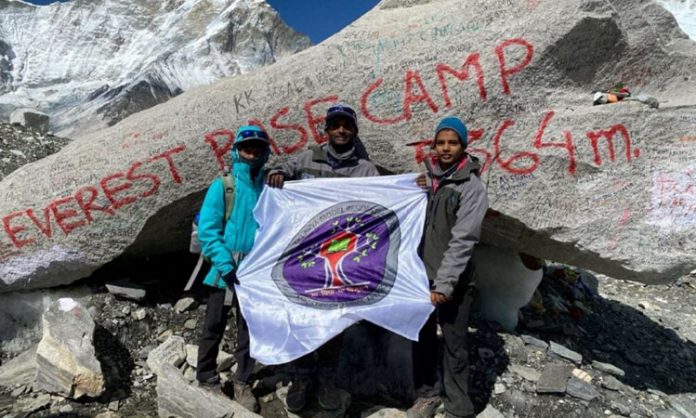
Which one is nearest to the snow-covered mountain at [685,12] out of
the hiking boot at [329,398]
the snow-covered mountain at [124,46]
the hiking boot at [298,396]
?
the snow-covered mountain at [124,46]

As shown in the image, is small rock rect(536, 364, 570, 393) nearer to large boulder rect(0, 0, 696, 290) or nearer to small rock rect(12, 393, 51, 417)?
large boulder rect(0, 0, 696, 290)

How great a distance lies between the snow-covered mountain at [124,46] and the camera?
3688 centimetres

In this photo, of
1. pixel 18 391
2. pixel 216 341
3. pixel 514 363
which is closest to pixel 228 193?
pixel 216 341

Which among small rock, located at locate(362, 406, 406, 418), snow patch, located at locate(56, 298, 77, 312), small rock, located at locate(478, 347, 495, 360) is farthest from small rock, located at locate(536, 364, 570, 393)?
snow patch, located at locate(56, 298, 77, 312)

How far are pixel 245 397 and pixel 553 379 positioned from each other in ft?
9.48

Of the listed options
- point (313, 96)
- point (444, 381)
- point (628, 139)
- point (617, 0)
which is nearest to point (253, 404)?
point (444, 381)

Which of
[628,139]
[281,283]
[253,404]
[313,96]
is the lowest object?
[253,404]

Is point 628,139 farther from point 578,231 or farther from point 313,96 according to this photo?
point 313,96

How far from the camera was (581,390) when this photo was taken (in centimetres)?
438

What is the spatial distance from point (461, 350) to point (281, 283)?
1.50m

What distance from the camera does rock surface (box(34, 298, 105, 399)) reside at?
4145 mm

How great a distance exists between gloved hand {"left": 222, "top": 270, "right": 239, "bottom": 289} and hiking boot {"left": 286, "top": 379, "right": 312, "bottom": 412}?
41.5 inches

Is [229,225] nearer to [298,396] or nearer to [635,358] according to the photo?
[298,396]

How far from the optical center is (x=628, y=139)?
448cm
